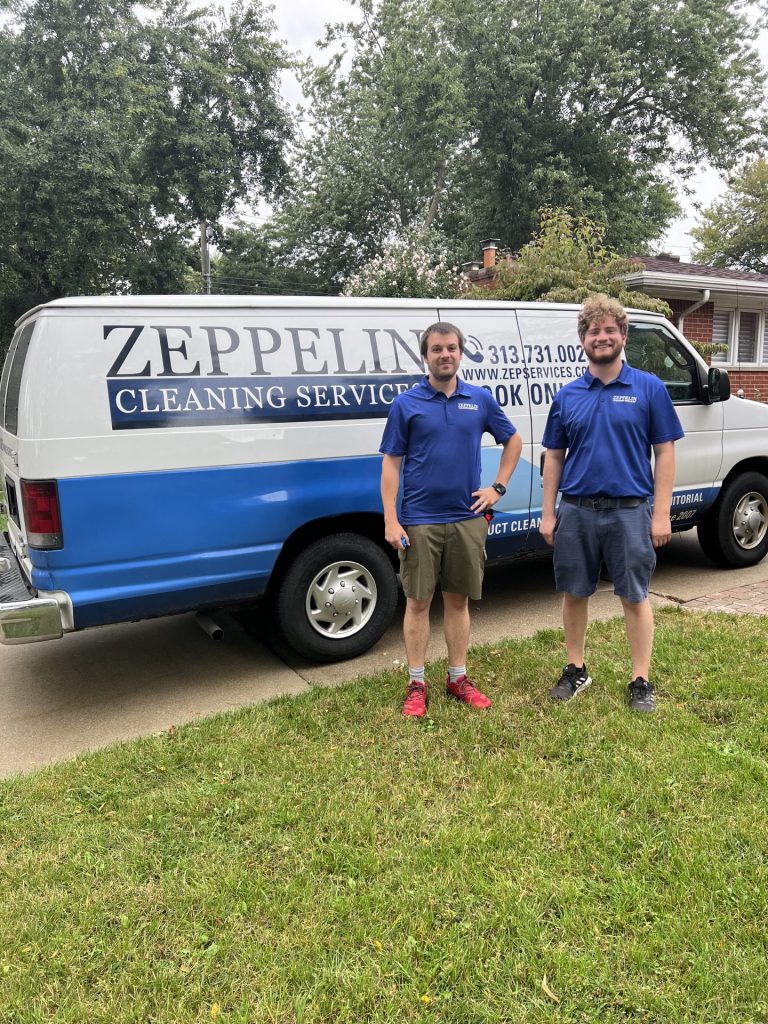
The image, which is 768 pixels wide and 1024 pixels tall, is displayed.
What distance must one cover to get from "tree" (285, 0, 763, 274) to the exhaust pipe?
2207 cm

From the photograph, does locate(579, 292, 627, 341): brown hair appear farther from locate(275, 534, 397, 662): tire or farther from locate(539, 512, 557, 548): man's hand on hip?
locate(275, 534, 397, 662): tire

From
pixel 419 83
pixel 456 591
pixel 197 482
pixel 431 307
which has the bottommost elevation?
pixel 456 591

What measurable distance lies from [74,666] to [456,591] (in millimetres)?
2588

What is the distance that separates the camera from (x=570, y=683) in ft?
12.5

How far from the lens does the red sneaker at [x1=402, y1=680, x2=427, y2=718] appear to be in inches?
144

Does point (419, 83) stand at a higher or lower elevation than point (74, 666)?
higher

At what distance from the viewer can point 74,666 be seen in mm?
4656

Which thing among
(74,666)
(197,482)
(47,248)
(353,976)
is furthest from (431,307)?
(47,248)

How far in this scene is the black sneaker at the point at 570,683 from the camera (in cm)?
377

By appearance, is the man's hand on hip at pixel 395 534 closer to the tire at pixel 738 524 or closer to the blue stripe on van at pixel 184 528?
the blue stripe on van at pixel 184 528

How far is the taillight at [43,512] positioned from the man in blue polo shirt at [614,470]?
7.96 feet

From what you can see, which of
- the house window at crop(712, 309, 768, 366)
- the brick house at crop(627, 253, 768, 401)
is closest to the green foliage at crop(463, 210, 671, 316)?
the brick house at crop(627, 253, 768, 401)

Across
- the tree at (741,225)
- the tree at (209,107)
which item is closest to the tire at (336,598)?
the tree at (209,107)

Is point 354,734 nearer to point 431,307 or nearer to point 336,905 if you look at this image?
point 336,905
